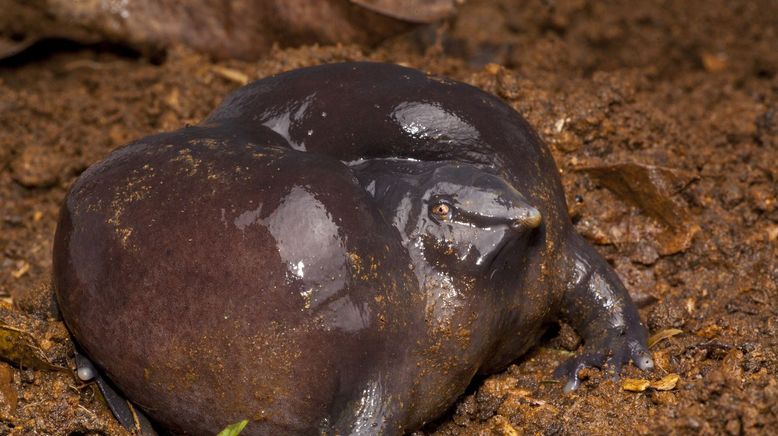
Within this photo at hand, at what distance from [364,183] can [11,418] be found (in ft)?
5.48

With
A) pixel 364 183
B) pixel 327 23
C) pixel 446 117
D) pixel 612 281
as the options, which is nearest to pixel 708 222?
pixel 612 281

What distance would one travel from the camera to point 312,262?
130 inches

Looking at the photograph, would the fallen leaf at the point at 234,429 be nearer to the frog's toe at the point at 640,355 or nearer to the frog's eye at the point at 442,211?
the frog's eye at the point at 442,211

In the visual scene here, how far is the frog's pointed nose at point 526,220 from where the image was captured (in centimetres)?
344

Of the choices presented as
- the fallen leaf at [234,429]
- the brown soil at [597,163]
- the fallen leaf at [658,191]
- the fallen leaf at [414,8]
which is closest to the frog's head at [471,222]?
the brown soil at [597,163]

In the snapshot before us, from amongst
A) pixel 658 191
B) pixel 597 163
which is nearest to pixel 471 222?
pixel 597 163

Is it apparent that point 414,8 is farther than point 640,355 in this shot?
Yes

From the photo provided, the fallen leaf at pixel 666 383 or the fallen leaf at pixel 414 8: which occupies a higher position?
the fallen leaf at pixel 414 8

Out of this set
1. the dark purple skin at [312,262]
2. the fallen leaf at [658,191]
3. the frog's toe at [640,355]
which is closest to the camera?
the dark purple skin at [312,262]

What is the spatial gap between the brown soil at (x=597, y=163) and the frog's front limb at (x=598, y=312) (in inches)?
4.4

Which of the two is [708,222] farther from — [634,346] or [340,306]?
[340,306]

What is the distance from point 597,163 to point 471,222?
1.42 m

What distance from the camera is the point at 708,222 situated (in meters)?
4.69

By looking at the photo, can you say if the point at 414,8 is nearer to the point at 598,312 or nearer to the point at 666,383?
the point at 598,312
